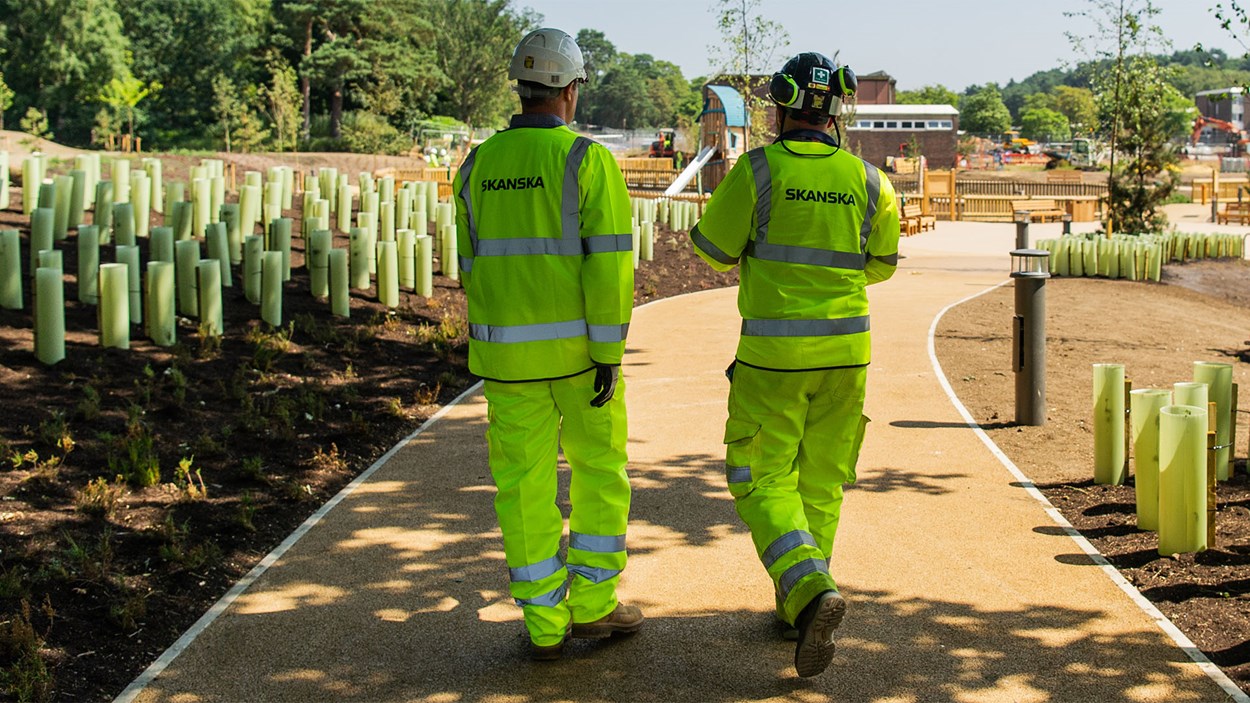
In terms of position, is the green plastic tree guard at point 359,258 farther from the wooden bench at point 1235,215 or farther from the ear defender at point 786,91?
the wooden bench at point 1235,215

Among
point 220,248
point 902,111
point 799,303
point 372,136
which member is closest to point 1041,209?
point 372,136

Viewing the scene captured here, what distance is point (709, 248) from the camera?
17.7 ft

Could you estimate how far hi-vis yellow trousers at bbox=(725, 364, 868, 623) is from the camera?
5129mm

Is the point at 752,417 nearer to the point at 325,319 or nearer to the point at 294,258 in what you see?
the point at 325,319

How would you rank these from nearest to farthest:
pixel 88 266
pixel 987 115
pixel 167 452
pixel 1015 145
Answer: pixel 167 452 < pixel 88 266 < pixel 1015 145 < pixel 987 115

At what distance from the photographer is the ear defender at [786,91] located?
527cm

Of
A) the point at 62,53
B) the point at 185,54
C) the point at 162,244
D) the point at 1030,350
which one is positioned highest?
the point at 185,54

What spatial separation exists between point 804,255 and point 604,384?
3.15ft

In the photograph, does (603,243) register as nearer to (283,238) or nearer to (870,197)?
(870,197)

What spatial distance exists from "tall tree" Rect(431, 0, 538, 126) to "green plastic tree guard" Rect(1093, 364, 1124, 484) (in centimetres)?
6790

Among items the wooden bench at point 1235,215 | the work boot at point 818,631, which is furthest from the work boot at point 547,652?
the wooden bench at point 1235,215

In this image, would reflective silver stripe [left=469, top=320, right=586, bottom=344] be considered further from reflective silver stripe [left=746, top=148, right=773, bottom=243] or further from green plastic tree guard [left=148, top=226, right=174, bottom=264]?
green plastic tree guard [left=148, top=226, right=174, bottom=264]

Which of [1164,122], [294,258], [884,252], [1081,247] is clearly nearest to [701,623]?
[884,252]

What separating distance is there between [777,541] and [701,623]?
0.75 meters
